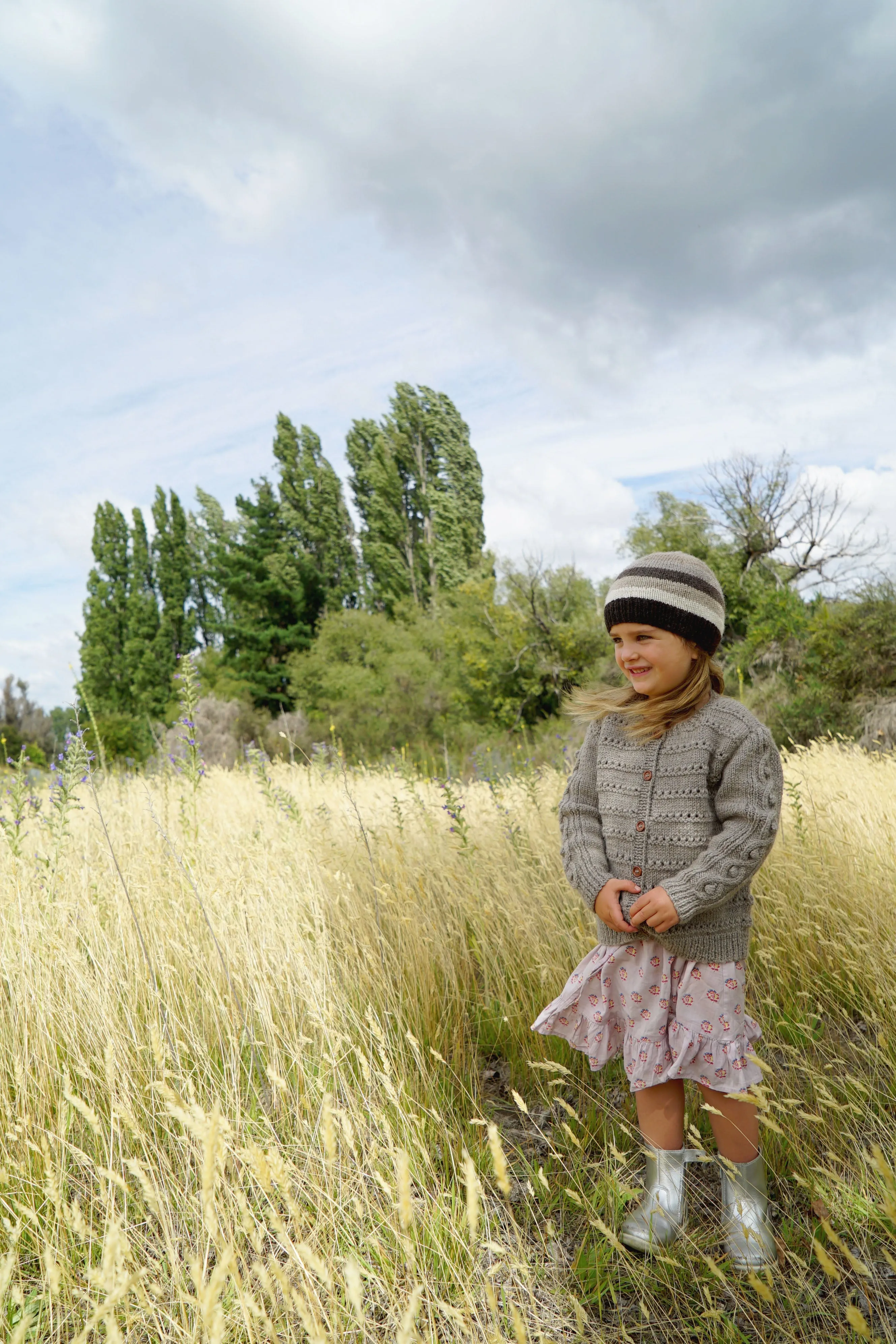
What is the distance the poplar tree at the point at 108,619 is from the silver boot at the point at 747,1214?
26930 mm

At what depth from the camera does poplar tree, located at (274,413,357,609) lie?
87.5ft

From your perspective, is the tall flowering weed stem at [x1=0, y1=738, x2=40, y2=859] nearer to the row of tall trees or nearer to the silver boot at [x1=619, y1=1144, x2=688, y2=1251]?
the silver boot at [x1=619, y1=1144, x2=688, y2=1251]

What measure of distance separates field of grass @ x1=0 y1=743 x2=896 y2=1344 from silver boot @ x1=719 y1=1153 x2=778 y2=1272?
0.21ft

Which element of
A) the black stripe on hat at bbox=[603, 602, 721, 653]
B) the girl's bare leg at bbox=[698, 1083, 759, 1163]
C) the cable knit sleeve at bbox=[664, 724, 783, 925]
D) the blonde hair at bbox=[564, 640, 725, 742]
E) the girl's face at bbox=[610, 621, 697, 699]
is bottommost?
the girl's bare leg at bbox=[698, 1083, 759, 1163]

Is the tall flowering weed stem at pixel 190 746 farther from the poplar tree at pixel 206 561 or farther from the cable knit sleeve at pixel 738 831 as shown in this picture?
the poplar tree at pixel 206 561

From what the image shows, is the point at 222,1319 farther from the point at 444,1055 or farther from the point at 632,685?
the point at 632,685

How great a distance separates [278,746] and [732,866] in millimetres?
17102

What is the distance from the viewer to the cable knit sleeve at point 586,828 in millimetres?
1980

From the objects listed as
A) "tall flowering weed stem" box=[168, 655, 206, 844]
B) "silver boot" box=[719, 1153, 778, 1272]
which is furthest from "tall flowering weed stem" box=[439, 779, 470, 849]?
"silver boot" box=[719, 1153, 778, 1272]

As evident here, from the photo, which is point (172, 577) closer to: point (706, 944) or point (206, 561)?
point (206, 561)

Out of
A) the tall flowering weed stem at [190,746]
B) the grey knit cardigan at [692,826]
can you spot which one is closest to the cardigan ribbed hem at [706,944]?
the grey knit cardigan at [692,826]

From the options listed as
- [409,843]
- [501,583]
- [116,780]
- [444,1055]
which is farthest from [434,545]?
[444,1055]

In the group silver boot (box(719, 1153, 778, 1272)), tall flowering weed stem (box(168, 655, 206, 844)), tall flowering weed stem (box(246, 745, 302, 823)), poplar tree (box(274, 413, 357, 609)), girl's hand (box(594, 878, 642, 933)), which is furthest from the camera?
poplar tree (box(274, 413, 357, 609))

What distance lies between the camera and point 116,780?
738cm
